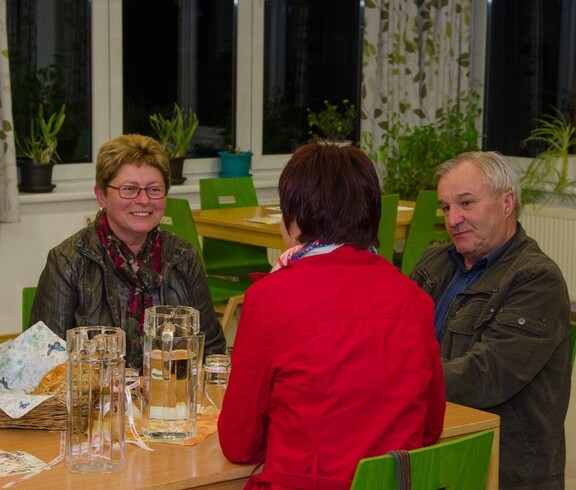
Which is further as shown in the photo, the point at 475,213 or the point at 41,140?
the point at 41,140

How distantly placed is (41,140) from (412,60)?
2696mm

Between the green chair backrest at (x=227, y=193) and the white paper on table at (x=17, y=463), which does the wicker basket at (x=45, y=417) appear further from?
the green chair backrest at (x=227, y=193)

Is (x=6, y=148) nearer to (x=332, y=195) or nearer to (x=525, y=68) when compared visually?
(x=525, y=68)

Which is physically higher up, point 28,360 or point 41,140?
point 41,140

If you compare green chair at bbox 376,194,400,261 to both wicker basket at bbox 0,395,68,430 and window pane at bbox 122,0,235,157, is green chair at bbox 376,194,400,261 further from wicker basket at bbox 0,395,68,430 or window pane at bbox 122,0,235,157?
wicker basket at bbox 0,395,68,430

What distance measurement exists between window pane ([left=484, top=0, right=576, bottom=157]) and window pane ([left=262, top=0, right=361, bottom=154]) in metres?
1.05

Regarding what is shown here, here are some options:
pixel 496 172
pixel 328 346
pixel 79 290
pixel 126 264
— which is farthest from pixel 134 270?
pixel 328 346

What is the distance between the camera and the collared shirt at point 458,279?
9.12ft

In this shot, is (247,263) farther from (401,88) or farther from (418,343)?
(418,343)

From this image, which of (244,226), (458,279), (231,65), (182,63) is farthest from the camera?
(231,65)

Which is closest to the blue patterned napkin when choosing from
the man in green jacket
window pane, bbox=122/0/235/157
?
the man in green jacket

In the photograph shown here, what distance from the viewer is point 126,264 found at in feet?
9.14

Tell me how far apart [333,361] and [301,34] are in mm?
5634

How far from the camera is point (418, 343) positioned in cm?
183
